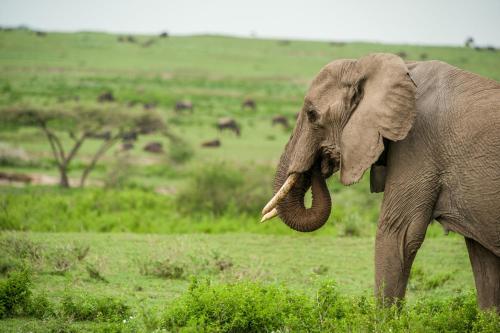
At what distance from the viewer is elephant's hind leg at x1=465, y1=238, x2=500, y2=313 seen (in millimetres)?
6207

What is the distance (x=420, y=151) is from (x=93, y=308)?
3348 mm

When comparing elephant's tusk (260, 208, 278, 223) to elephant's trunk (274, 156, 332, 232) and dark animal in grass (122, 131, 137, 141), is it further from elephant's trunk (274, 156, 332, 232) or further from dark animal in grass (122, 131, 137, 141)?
dark animal in grass (122, 131, 137, 141)

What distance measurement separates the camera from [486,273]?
6242mm

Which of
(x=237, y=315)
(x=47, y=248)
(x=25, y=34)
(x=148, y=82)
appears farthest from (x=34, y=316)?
(x=25, y=34)

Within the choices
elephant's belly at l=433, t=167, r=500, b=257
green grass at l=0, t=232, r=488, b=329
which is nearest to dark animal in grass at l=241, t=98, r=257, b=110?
green grass at l=0, t=232, r=488, b=329

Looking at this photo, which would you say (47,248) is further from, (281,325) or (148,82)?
(148,82)

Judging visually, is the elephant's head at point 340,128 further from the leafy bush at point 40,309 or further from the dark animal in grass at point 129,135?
the dark animal in grass at point 129,135

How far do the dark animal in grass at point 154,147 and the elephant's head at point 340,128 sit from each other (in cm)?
2196

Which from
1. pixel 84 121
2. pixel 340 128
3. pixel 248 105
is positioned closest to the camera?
pixel 340 128

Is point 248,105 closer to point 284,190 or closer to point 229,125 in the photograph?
point 229,125

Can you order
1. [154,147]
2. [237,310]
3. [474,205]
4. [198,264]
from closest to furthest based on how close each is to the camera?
[474,205] < [237,310] < [198,264] < [154,147]

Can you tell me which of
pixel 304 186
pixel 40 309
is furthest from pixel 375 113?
pixel 40 309

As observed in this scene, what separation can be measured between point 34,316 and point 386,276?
333cm

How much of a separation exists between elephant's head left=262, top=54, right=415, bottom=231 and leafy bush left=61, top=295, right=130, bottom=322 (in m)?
1.80
